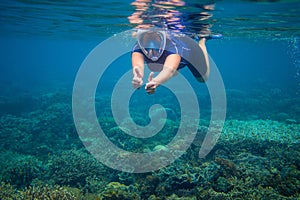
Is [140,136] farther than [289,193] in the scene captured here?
Yes

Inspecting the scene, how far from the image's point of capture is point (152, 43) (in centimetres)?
525

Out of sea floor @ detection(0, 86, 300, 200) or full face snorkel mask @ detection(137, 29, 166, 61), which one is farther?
sea floor @ detection(0, 86, 300, 200)

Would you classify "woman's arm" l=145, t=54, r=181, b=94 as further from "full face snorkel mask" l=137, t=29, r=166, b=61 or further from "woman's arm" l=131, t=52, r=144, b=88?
"full face snorkel mask" l=137, t=29, r=166, b=61

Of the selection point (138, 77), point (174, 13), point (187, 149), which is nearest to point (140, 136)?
point (187, 149)

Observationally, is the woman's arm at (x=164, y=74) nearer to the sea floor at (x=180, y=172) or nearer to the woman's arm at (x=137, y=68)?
the woman's arm at (x=137, y=68)

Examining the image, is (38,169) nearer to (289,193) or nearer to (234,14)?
(289,193)

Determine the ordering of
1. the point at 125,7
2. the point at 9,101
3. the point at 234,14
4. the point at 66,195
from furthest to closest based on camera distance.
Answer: the point at 9,101, the point at 234,14, the point at 125,7, the point at 66,195

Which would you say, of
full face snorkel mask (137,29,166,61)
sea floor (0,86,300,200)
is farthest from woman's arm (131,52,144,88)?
sea floor (0,86,300,200)

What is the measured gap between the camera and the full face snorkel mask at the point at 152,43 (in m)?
5.02

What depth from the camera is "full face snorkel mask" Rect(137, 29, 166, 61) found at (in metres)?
5.02

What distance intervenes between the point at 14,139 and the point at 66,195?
9.28m

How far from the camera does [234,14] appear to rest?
1423 cm

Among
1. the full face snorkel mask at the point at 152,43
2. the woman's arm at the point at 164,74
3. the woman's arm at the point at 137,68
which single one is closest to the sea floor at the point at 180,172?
the woman's arm at the point at 137,68

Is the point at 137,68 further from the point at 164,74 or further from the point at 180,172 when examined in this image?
the point at 180,172
